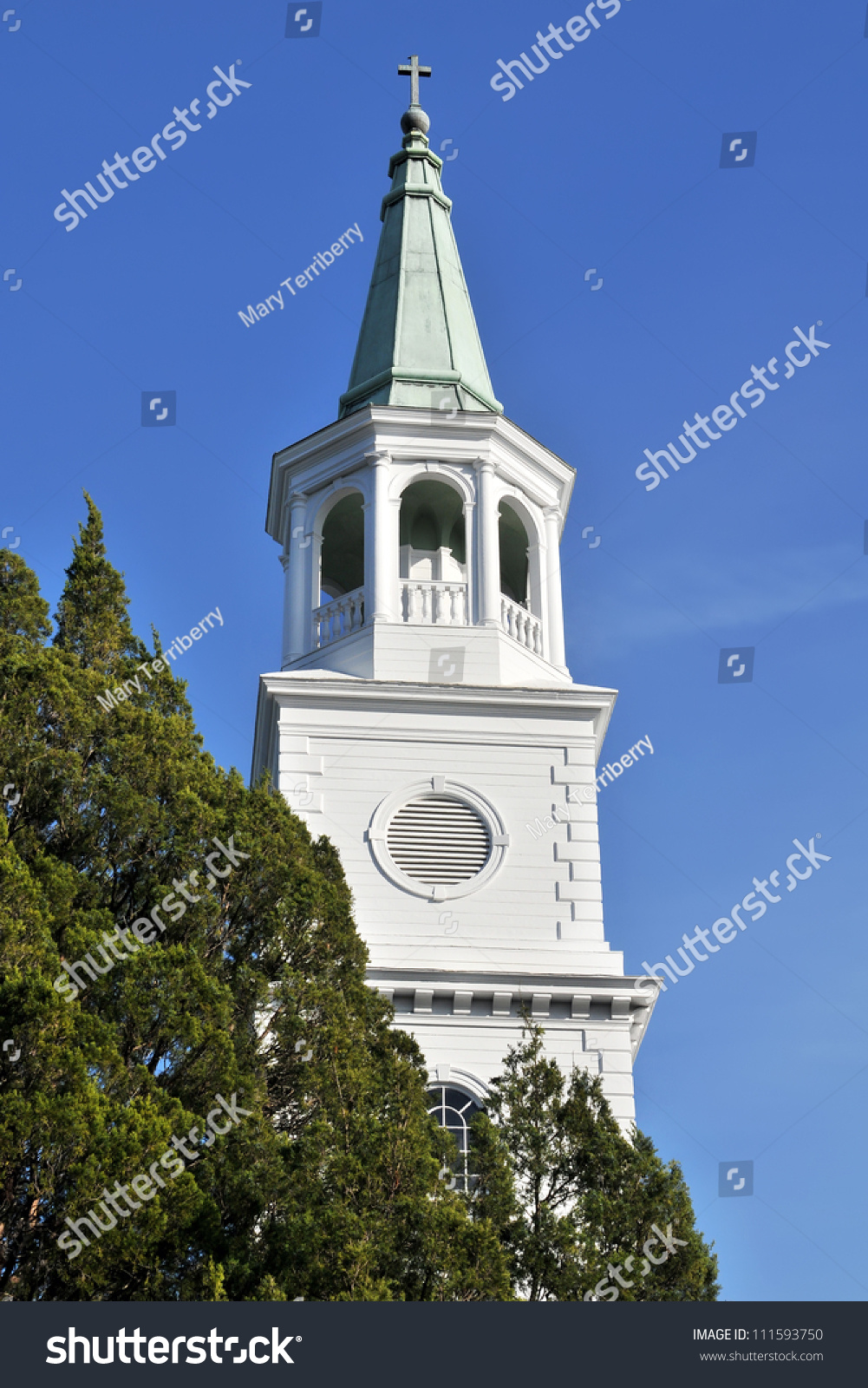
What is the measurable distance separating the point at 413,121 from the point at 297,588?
445 inches

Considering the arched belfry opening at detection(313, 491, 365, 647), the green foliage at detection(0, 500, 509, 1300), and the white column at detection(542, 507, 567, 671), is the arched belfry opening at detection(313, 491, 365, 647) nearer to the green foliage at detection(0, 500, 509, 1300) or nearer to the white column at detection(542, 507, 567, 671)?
the white column at detection(542, 507, 567, 671)

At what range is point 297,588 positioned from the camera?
3128 cm

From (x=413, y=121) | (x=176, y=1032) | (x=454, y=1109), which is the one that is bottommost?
(x=176, y=1032)

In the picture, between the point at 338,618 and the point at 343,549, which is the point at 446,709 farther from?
the point at 343,549

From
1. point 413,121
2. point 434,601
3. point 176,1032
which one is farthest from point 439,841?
point 413,121

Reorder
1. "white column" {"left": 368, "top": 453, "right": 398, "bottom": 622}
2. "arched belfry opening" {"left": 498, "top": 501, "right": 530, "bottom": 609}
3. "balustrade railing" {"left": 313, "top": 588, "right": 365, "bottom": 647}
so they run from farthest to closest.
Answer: "arched belfry opening" {"left": 498, "top": 501, "right": 530, "bottom": 609} → "balustrade railing" {"left": 313, "top": 588, "right": 365, "bottom": 647} → "white column" {"left": 368, "top": 453, "right": 398, "bottom": 622}

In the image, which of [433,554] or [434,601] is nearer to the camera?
[434,601]

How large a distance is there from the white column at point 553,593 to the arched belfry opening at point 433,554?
1.44m

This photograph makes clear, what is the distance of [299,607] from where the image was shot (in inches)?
1227

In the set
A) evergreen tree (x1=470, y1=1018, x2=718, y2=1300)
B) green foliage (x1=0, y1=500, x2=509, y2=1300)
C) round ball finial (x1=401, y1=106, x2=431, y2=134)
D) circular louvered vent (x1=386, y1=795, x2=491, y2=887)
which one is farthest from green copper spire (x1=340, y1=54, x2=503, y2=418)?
evergreen tree (x1=470, y1=1018, x2=718, y2=1300)

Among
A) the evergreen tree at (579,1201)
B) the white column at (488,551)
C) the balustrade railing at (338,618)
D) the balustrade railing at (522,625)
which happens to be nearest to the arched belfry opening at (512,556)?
the balustrade railing at (522,625)

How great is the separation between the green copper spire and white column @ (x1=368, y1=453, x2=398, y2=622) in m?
1.76

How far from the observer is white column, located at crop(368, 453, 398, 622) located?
30.0 m

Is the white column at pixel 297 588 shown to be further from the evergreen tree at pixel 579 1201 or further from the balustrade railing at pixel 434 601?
the evergreen tree at pixel 579 1201
